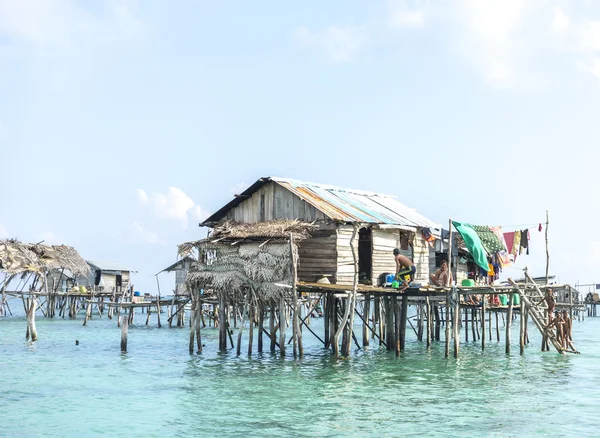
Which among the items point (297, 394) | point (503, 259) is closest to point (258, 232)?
point (297, 394)

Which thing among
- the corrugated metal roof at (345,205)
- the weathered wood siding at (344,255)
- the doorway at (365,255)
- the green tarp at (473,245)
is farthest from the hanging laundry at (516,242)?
the weathered wood siding at (344,255)

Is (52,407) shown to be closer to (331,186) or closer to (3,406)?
(3,406)

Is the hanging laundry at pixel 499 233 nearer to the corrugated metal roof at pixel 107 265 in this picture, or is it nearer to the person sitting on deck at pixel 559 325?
the person sitting on deck at pixel 559 325

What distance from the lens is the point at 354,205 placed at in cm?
2614

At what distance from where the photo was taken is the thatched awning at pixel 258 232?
22984 millimetres

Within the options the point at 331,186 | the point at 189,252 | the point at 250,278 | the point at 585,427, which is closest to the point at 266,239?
the point at 250,278

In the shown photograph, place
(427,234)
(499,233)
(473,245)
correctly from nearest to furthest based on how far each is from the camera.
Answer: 1. (473,245)
2. (427,234)
3. (499,233)

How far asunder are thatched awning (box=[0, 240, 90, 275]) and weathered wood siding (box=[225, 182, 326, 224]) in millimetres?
11305

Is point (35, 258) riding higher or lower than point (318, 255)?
higher

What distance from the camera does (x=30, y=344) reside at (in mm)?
→ 29859

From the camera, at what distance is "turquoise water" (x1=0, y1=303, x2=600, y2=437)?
47.1 ft

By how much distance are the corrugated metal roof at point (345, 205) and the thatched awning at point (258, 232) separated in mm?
924

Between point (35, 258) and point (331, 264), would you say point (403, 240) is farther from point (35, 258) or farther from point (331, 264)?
point (35, 258)

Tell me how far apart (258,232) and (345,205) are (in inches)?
145
